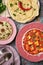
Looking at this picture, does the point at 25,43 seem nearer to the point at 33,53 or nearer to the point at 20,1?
the point at 33,53

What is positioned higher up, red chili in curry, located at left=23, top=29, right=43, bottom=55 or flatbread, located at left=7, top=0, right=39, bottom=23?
flatbread, located at left=7, top=0, right=39, bottom=23

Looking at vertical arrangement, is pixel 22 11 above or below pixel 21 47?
above

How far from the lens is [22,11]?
1.24m

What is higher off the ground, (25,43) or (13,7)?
(13,7)

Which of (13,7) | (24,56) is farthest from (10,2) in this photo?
(24,56)

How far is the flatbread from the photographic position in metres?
1.23

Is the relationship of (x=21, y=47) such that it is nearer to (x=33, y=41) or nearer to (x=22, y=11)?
(x=33, y=41)

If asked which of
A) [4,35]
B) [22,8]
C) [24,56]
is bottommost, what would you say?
[24,56]

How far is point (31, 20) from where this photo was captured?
1236 mm

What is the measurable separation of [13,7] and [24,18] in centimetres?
9

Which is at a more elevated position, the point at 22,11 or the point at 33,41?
the point at 22,11

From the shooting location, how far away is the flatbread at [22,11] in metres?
1.23

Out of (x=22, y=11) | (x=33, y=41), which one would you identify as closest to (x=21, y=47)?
(x=33, y=41)

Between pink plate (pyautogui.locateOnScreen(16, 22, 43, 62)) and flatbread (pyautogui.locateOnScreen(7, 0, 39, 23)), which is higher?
flatbread (pyautogui.locateOnScreen(7, 0, 39, 23))
